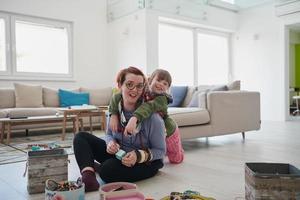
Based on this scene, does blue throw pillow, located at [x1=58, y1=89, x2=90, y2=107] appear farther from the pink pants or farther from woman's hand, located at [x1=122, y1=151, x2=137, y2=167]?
woman's hand, located at [x1=122, y1=151, x2=137, y2=167]

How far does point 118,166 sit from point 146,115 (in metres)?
0.34

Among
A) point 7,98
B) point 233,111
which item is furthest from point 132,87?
point 7,98

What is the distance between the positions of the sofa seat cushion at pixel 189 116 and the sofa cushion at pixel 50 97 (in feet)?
8.50

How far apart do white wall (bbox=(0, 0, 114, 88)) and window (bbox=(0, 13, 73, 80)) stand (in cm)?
13

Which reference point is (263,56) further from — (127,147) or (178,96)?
(127,147)

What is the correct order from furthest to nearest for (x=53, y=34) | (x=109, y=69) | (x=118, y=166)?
(x=109, y=69)
(x=53, y=34)
(x=118, y=166)

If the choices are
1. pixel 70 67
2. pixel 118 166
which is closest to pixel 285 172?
pixel 118 166

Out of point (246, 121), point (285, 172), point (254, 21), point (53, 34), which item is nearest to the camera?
point (285, 172)

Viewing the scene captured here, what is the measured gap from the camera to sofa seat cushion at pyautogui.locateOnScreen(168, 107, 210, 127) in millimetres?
2799

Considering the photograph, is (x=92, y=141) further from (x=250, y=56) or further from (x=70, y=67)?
(x=250, y=56)

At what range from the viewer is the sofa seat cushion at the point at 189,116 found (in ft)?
9.18

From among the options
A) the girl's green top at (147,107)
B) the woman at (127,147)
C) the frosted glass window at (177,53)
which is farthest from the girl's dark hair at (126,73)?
the frosted glass window at (177,53)

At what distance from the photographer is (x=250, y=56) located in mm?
6508

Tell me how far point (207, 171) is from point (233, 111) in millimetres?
1331
